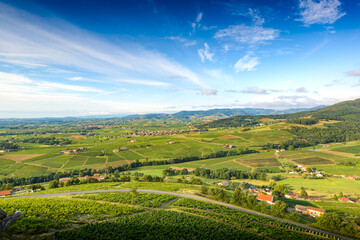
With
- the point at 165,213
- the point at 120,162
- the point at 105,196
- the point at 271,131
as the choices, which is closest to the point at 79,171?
the point at 120,162

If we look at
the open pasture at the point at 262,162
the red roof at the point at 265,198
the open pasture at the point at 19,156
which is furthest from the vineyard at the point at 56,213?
the open pasture at the point at 19,156

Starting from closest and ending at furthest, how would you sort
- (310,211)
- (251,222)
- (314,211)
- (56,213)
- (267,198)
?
(56,213) → (251,222) → (314,211) → (310,211) → (267,198)

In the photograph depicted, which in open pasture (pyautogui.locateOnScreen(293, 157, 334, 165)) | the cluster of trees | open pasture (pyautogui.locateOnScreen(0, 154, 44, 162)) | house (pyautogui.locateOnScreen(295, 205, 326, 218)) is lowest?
the cluster of trees

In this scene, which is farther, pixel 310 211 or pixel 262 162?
pixel 262 162

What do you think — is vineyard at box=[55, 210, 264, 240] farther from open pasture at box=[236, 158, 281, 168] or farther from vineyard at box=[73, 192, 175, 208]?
open pasture at box=[236, 158, 281, 168]

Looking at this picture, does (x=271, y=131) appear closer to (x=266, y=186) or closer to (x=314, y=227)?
(x=266, y=186)

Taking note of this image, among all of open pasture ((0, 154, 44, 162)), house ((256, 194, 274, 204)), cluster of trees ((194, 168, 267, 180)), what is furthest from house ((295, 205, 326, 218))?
open pasture ((0, 154, 44, 162))

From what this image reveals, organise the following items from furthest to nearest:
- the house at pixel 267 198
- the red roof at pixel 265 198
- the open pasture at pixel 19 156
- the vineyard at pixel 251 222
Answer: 1. the open pasture at pixel 19 156
2. the red roof at pixel 265 198
3. the house at pixel 267 198
4. the vineyard at pixel 251 222

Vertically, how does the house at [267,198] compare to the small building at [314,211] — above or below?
below

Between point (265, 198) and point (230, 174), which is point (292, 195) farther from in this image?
point (230, 174)

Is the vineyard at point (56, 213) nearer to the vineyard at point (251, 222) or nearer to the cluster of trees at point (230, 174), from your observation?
the vineyard at point (251, 222)

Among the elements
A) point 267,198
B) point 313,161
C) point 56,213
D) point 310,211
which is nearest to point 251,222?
point 310,211

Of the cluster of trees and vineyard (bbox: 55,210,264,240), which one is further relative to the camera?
the cluster of trees
